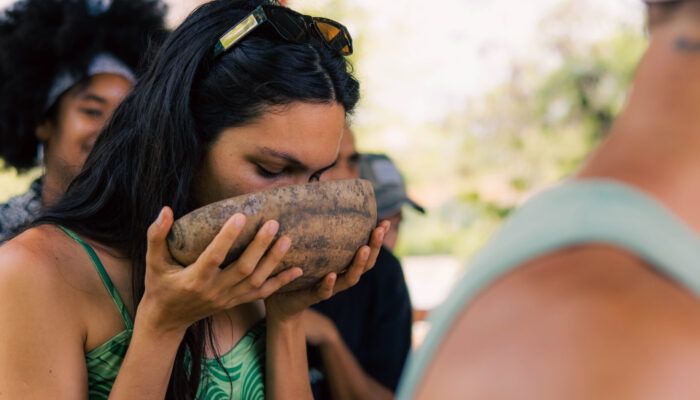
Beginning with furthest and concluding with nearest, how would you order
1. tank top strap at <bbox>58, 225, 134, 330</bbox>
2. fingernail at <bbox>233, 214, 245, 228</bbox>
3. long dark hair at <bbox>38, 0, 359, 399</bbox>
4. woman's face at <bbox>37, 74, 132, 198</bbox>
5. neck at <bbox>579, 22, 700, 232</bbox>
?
woman's face at <bbox>37, 74, 132, 198</bbox>
long dark hair at <bbox>38, 0, 359, 399</bbox>
tank top strap at <bbox>58, 225, 134, 330</bbox>
fingernail at <bbox>233, 214, 245, 228</bbox>
neck at <bbox>579, 22, 700, 232</bbox>

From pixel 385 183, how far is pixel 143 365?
A: 1.86 m

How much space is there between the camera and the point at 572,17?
15.8 metres

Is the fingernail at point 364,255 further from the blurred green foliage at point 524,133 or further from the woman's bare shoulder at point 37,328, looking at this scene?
the blurred green foliage at point 524,133

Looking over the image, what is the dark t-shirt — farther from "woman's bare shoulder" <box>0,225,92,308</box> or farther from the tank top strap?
"woman's bare shoulder" <box>0,225,92,308</box>

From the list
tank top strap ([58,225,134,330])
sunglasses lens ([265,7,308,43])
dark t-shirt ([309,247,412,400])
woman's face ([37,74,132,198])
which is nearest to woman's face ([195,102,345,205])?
sunglasses lens ([265,7,308,43])

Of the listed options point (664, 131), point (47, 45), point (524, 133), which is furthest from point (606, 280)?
point (524, 133)

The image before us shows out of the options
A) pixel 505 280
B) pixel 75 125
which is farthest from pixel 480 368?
pixel 75 125

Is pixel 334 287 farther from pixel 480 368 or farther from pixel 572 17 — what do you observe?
pixel 572 17

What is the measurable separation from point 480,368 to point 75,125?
2.57 metres

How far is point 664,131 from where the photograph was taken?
2.22ft

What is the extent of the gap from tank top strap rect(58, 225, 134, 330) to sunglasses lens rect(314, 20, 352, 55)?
3.05ft

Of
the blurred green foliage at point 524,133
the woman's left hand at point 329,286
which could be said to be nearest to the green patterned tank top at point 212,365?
the woman's left hand at point 329,286

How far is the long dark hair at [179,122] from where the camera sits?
5.65 feet

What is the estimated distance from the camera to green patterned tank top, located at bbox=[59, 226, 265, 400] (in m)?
1.57
